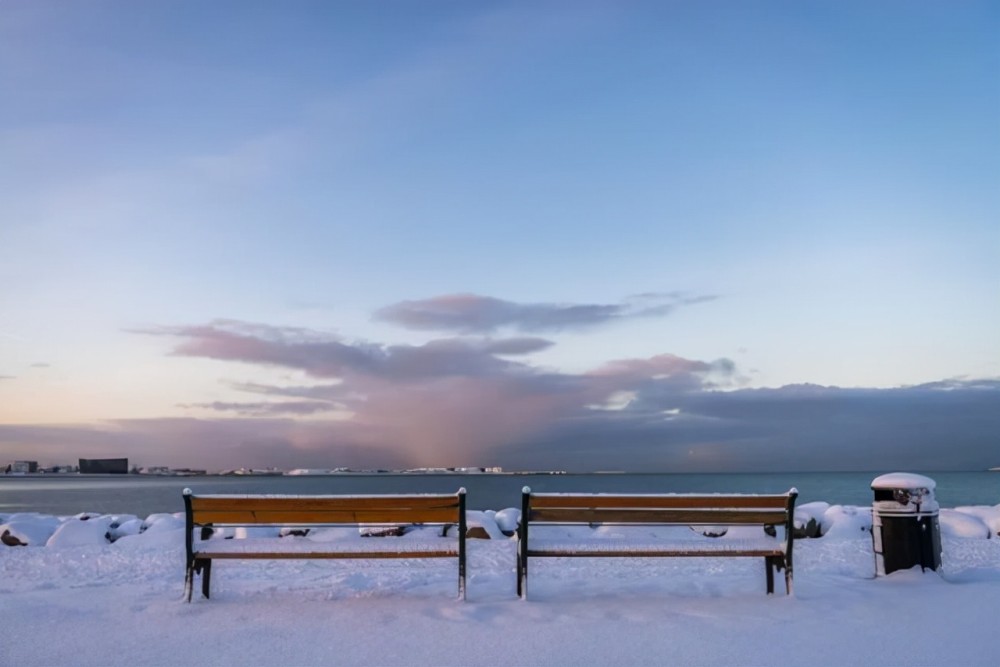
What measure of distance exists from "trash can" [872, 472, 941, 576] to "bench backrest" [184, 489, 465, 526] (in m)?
4.26

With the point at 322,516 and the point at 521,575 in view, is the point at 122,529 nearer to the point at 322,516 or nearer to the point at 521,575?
the point at 322,516

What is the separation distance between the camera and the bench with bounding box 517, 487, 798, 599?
6.50 m

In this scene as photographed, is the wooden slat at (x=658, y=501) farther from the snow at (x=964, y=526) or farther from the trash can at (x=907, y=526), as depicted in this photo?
the snow at (x=964, y=526)

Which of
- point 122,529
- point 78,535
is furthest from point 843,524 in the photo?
point 122,529

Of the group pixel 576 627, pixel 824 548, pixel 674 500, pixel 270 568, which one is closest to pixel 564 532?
pixel 824 548

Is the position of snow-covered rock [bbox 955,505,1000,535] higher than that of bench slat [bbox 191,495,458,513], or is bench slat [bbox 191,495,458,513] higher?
bench slat [bbox 191,495,458,513]

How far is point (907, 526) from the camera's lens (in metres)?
7.61

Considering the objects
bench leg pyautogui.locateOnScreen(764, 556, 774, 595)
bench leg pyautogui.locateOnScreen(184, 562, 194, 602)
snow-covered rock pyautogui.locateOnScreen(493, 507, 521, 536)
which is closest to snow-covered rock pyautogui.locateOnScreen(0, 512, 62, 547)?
snow-covered rock pyautogui.locateOnScreen(493, 507, 521, 536)

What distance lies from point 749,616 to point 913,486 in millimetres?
2733

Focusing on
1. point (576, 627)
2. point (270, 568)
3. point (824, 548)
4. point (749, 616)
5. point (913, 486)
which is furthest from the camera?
point (824, 548)

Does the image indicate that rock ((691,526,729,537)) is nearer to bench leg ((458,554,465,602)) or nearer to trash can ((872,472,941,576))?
trash can ((872,472,941,576))

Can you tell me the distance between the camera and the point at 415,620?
579 cm

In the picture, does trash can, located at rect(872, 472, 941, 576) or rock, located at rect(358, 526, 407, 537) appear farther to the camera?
rock, located at rect(358, 526, 407, 537)

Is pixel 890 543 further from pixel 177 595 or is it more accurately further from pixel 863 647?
pixel 177 595
